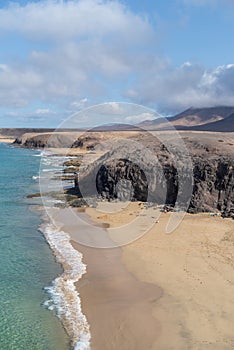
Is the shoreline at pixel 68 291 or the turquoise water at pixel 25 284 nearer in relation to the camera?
the turquoise water at pixel 25 284

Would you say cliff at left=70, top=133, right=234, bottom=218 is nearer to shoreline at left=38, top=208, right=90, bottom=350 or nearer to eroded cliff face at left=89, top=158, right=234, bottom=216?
eroded cliff face at left=89, top=158, right=234, bottom=216

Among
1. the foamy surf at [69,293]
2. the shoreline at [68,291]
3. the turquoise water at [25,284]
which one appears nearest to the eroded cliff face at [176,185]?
the turquoise water at [25,284]

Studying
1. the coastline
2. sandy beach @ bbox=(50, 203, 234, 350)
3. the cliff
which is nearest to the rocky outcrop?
the cliff

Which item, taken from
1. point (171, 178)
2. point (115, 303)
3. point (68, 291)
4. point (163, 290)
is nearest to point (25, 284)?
point (68, 291)

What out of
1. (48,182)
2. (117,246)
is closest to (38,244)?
(117,246)

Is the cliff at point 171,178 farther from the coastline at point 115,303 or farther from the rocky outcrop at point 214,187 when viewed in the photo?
the coastline at point 115,303

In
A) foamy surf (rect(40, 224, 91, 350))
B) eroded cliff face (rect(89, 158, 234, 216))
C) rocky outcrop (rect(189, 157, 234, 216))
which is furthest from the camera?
eroded cliff face (rect(89, 158, 234, 216))
